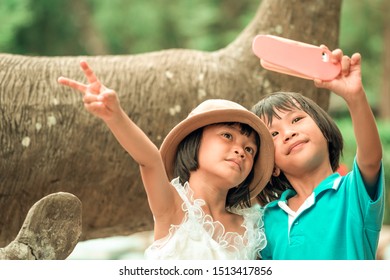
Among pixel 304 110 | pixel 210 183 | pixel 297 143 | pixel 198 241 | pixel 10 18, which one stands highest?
pixel 10 18

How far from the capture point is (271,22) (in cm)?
285

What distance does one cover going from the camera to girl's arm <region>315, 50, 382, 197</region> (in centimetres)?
163

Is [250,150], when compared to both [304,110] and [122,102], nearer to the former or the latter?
[304,110]

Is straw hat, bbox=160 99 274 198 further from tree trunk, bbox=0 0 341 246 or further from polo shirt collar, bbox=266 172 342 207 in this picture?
tree trunk, bbox=0 0 341 246

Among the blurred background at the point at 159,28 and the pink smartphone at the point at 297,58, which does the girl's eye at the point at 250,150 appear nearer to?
the pink smartphone at the point at 297,58

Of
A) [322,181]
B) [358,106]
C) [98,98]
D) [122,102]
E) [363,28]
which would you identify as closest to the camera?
[98,98]

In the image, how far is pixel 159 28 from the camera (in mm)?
8867

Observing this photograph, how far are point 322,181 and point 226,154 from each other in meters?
0.29

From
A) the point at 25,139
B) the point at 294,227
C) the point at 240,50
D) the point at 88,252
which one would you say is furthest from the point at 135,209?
the point at 88,252

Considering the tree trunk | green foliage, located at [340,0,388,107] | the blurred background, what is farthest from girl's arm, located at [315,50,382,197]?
green foliage, located at [340,0,388,107]

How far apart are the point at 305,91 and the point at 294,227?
1039 millimetres

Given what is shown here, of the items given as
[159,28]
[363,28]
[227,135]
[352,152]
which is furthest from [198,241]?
[159,28]

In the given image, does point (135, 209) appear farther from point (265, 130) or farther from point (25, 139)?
point (265, 130)

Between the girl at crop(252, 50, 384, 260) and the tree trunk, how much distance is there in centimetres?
73
